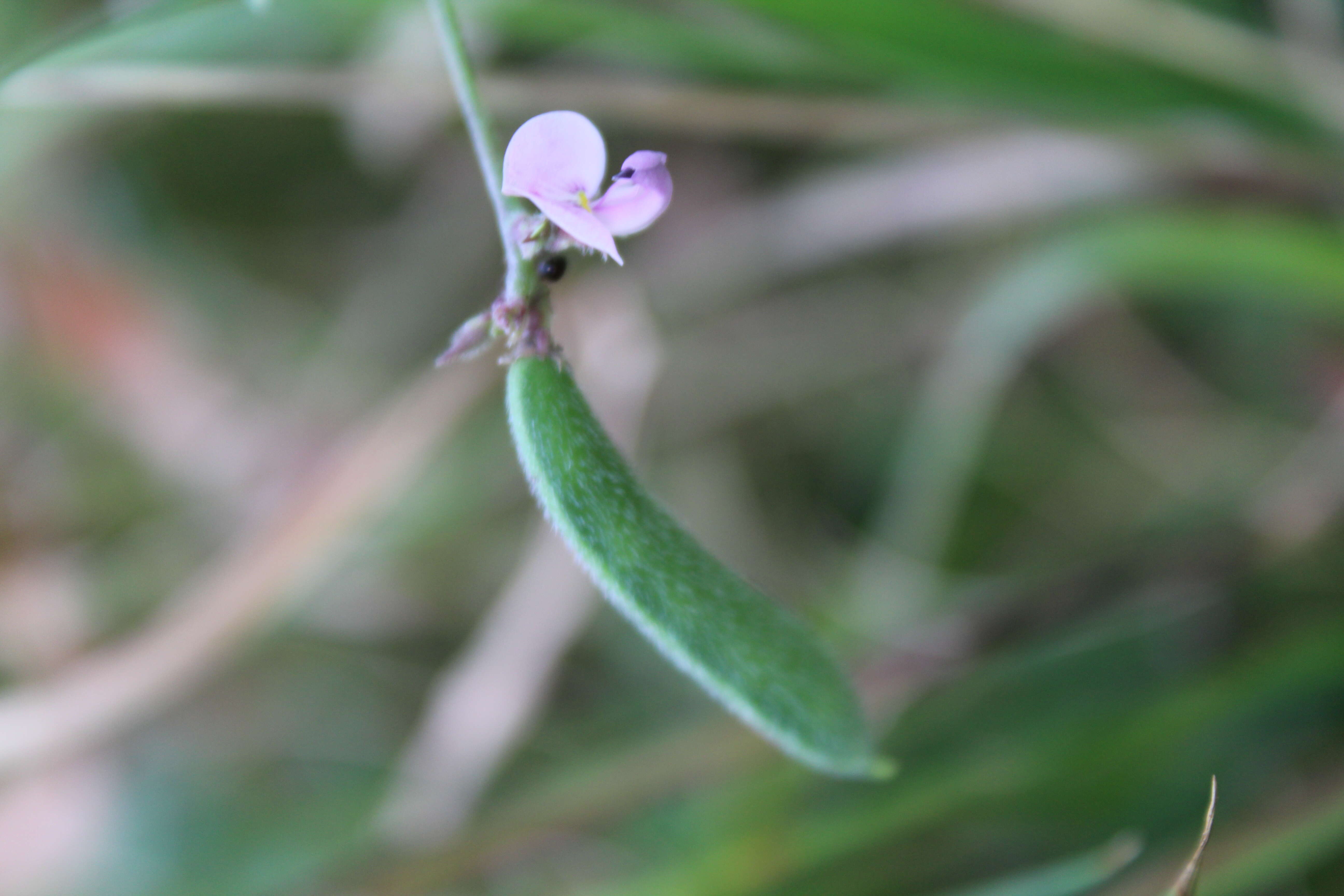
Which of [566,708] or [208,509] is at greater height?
[208,509]

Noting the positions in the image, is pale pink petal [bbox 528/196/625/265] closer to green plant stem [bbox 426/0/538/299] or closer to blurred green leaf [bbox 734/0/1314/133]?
green plant stem [bbox 426/0/538/299]

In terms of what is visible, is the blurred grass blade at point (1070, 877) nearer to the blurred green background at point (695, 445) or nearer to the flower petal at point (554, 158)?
the blurred green background at point (695, 445)

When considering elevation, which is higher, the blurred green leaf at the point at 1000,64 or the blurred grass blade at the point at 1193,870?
the blurred green leaf at the point at 1000,64

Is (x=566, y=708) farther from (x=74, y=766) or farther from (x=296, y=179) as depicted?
(x=296, y=179)

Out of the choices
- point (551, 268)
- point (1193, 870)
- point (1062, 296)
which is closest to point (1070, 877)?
point (1193, 870)

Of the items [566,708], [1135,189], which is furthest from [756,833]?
[1135,189]

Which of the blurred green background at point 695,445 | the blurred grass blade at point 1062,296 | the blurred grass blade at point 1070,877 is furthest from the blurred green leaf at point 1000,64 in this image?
the blurred grass blade at point 1070,877

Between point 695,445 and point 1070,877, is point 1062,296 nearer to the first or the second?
point 695,445
